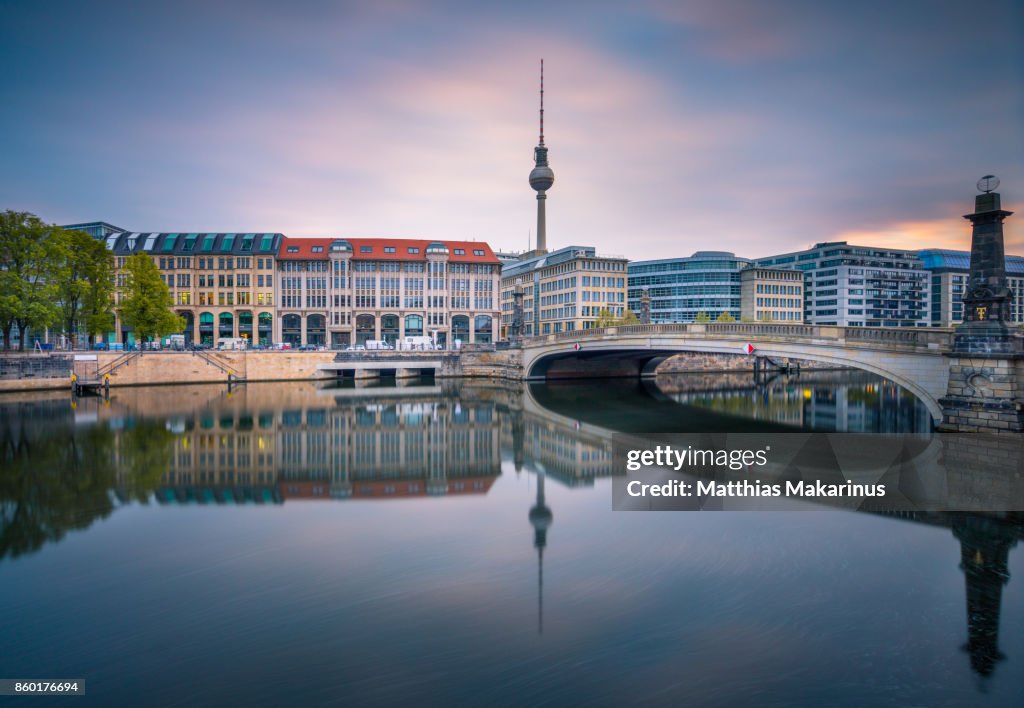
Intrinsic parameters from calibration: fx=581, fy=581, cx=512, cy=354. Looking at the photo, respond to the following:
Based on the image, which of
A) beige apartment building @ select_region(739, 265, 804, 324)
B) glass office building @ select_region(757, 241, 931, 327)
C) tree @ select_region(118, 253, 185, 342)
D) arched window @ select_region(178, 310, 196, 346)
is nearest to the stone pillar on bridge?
tree @ select_region(118, 253, 185, 342)

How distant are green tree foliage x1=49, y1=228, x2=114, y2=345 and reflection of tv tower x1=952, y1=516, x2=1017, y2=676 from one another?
211 ft

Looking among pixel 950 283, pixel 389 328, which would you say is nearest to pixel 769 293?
pixel 950 283

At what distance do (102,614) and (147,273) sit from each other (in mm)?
60790

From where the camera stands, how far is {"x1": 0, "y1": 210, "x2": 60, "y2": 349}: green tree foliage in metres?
48.2

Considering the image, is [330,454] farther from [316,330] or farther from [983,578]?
[316,330]

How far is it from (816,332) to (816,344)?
66 centimetres

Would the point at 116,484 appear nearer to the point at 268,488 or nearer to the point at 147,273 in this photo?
the point at 268,488

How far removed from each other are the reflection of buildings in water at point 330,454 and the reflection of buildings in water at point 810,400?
764 inches

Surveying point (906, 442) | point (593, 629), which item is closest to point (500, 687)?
point (593, 629)

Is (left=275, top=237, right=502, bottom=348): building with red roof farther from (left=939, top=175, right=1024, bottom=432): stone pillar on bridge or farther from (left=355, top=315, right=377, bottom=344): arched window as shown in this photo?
(left=939, top=175, right=1024, bottom=432): stone pillar on bridge

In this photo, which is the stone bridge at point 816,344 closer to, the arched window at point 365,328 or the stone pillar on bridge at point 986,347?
the stone pillar on bridge at point 986,347

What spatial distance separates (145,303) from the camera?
197ft

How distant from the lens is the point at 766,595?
11273mm

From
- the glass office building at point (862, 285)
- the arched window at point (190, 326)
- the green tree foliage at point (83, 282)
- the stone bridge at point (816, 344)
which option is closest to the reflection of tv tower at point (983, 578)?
the stone bridge at point (816, 344)
